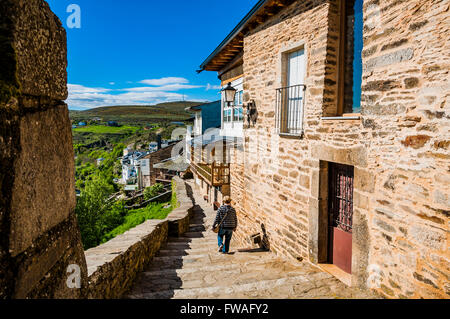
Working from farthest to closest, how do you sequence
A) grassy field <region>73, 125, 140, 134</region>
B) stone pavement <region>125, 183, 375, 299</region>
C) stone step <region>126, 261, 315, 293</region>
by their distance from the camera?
1. grassy field <region>73, 125, 140, 134</region>
2. stone step <region>126, 261, 315, 293</region>
3. stone pavement <region>125, 183, 375, 299</region>

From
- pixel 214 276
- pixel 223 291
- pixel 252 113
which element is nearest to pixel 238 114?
pixel 252 113

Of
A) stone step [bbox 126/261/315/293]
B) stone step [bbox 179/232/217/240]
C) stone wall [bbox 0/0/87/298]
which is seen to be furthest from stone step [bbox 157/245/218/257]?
stone wall [bbox 0/0/87/298]

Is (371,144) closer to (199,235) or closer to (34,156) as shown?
(34,156)

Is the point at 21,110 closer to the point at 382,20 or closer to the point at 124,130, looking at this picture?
the point at 382,20

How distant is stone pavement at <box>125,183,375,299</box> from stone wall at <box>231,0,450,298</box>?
41 centimetres

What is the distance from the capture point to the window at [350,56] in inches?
171

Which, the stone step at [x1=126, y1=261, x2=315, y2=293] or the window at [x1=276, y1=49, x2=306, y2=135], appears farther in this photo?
the window at [x1=276, y1=49, x2=306, y2=135]

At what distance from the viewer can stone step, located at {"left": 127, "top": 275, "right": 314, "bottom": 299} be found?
3.65 meters

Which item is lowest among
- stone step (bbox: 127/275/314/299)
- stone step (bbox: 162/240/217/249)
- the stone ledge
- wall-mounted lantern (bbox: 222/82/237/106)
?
stone step (bbox: 162/240/217/249)

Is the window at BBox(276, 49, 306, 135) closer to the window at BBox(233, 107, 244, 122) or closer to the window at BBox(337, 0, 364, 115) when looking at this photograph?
the window at BBox(337, 0, 364, 115)

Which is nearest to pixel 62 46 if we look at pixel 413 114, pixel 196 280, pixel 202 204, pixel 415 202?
A: pixel 413 114

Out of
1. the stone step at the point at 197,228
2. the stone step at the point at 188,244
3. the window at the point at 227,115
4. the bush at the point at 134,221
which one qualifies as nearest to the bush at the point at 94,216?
the bush at the point at 134,221

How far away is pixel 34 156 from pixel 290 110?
492cm
